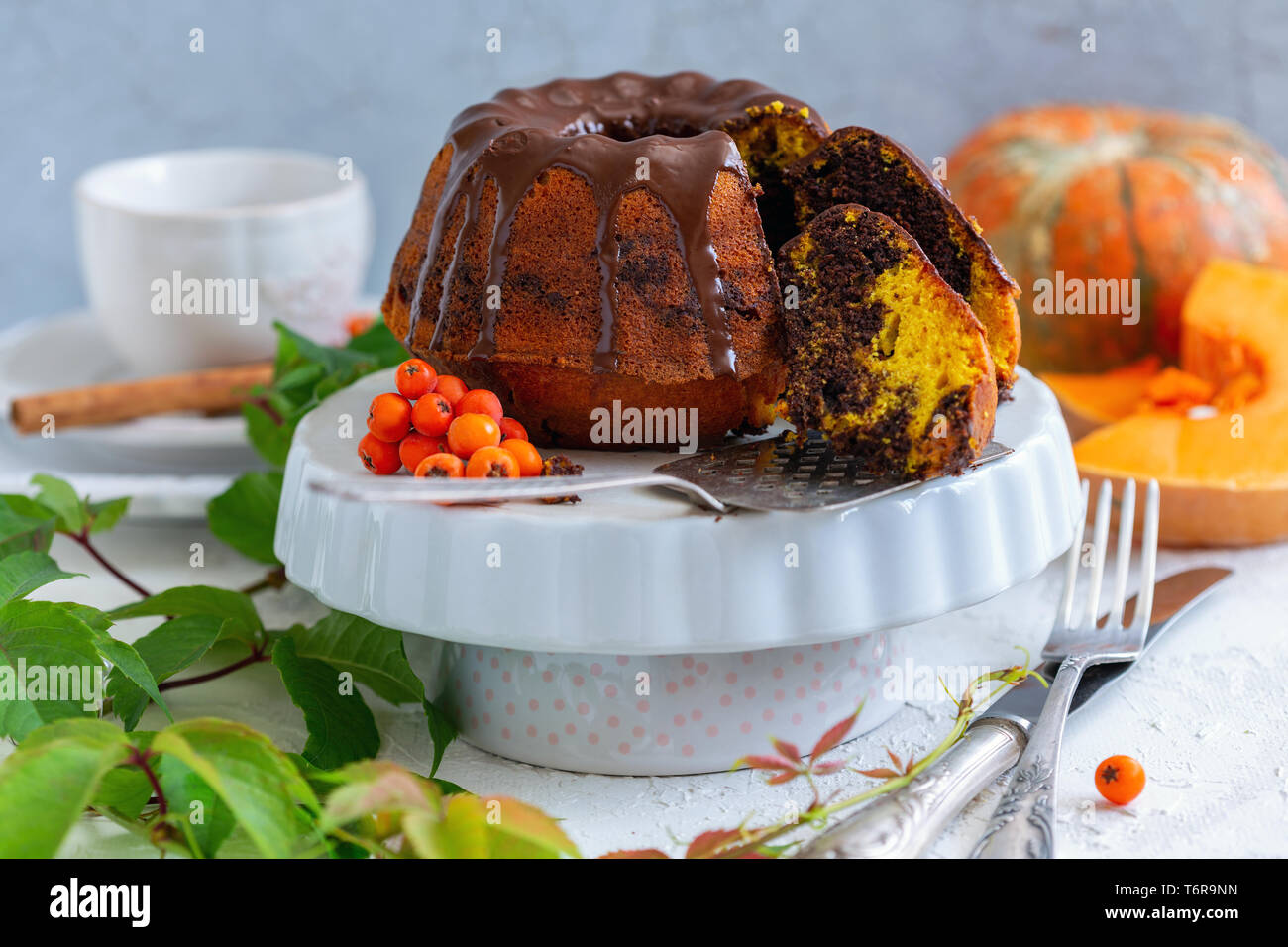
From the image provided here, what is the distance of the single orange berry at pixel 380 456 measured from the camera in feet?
3.16

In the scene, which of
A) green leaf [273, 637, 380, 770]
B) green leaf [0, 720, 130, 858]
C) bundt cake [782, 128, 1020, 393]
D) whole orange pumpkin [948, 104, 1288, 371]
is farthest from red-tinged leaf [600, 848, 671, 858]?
whole orange pumpkin [948, 104, 1288, 371]

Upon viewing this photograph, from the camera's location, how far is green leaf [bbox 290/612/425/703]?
1.02 meters

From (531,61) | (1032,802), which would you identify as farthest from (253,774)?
(531,61)

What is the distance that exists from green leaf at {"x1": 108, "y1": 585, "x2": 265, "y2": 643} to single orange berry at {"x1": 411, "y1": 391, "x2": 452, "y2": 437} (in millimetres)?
279

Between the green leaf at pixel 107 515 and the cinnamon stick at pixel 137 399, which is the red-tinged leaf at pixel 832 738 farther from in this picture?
the cinnamon stick at pixel 137 399

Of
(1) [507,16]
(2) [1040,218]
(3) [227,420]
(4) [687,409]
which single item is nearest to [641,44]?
(1) [507,16]

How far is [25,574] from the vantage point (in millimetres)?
998

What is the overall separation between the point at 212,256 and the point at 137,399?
229mm

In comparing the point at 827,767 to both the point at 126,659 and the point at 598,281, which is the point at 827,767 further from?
the point at 126,659

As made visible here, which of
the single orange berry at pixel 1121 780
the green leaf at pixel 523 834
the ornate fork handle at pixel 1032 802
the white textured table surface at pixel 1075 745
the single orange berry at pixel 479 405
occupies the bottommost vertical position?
the white textured table surface at pixel 1075 745

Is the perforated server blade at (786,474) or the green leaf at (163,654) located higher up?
the perforated server blade at (786,474)

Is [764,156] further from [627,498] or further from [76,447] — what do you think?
[76,447]

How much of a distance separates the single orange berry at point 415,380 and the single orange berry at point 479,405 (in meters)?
0.03

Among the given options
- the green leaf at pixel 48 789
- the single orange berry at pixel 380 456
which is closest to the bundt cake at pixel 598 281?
the single orange berry at pixel 380 456
